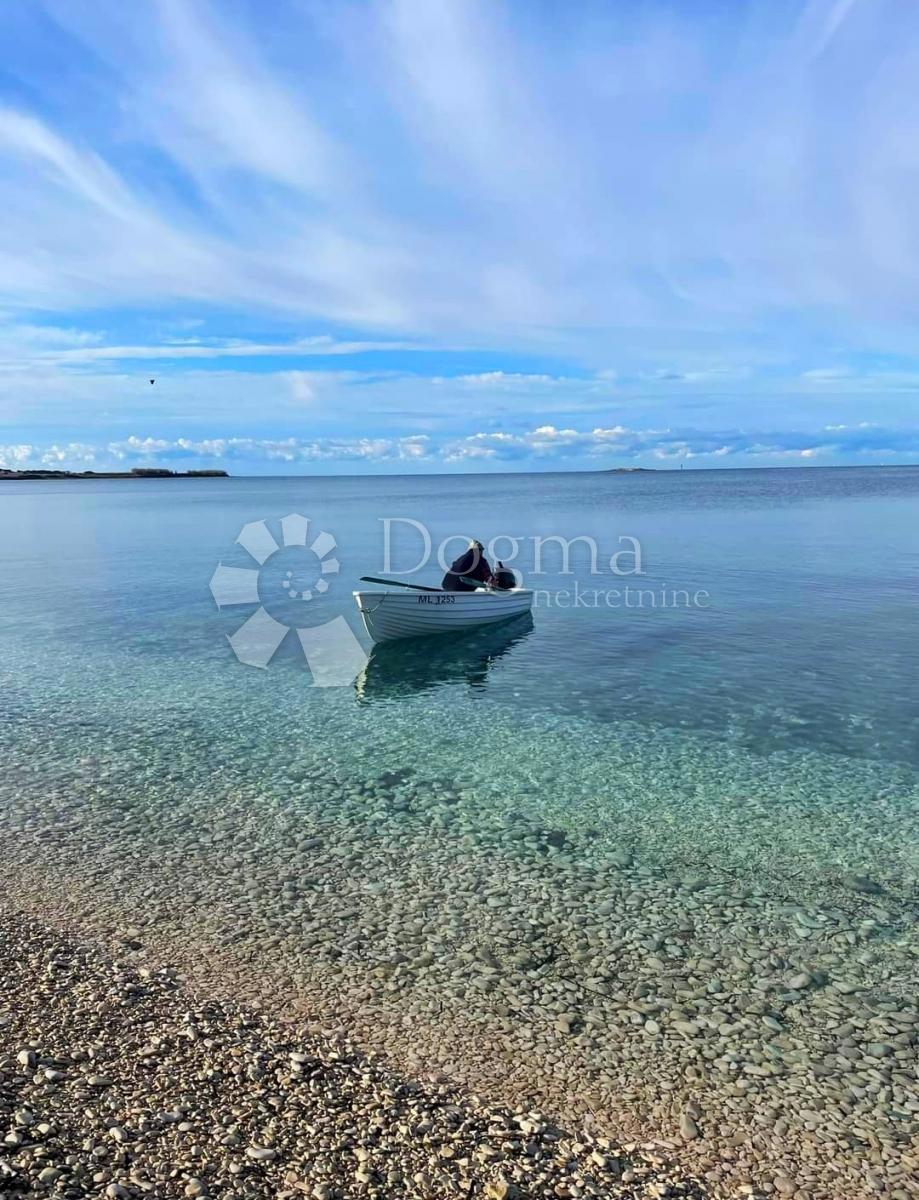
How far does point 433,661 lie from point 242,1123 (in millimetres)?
17782

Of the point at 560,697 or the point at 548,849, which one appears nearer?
the point at 548,849

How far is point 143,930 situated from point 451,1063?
4069 millimetres

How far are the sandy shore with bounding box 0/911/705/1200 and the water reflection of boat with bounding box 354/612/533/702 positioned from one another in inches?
496

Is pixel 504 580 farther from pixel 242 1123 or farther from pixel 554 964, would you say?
pixel 242 1123

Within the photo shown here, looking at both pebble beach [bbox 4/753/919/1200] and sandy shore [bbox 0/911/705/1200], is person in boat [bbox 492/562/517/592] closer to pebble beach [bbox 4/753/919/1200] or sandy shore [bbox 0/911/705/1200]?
pebble beach [bbox 4/753/919/1200]

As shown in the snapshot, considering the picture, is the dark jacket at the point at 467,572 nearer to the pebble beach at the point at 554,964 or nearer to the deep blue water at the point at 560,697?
the deep blue water at the point at 560,697

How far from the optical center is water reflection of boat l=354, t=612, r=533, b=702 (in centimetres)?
2136

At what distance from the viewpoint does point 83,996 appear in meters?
8.09

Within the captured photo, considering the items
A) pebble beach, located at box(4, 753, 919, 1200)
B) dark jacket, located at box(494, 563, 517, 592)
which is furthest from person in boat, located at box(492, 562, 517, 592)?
pebble beach, located at box(4, 753, 919, 1200)

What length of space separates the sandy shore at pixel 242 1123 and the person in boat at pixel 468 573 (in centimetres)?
1935

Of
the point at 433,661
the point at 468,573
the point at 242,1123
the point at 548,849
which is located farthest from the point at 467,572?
the point at 242,1123

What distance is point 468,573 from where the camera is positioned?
27188 mm

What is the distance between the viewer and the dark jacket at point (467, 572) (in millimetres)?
26859

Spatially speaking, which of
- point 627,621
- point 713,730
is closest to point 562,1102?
point 713,730
